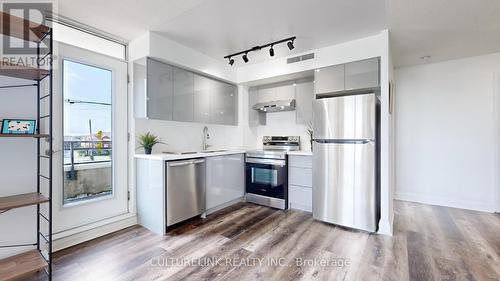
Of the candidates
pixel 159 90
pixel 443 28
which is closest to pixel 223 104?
pixel 159 90

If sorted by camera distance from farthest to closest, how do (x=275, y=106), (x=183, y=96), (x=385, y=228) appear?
(x=275, y=106), (x=183, y=96), (x=385, y=228)

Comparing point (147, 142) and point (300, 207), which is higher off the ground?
point (147, 142)

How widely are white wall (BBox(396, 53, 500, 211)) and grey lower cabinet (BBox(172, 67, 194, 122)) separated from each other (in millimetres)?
3793

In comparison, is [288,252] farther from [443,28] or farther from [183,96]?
[443,28]

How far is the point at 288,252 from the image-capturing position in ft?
7.53

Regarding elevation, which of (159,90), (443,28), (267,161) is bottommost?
(267,161)

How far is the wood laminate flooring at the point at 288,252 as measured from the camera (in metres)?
1.93

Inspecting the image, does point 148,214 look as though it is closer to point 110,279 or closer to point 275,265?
point 110,279

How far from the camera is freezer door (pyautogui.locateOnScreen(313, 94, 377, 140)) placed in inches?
107

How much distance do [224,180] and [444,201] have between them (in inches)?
148

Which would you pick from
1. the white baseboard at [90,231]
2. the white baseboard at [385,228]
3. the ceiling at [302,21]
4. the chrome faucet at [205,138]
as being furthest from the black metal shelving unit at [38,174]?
the white baseboard at [385,228]

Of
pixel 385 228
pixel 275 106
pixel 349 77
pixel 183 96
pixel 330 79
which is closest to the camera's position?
pixel 385 228

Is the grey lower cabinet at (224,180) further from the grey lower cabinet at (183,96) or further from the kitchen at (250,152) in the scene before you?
the grey lower cabinet at (183,96)

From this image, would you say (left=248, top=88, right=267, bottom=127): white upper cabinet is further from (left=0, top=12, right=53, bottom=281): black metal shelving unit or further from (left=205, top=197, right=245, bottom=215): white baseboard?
(left=0, top=12, right=53, bottom=281): black metal shelving unit
